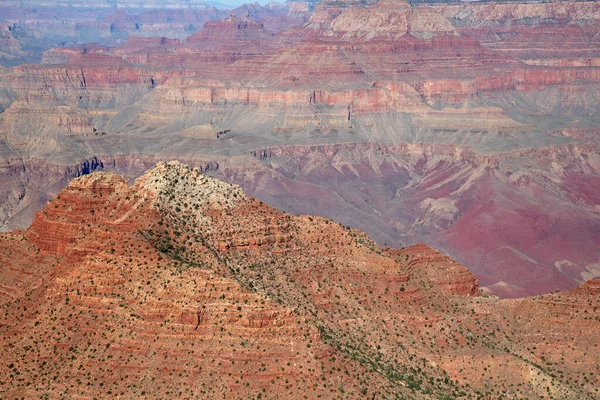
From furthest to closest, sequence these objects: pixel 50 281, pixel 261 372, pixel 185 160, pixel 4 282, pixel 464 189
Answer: pixel 185 160 < pixel 464 189 < pixel 4 282 < pixel 50 281 < pixel 261 372

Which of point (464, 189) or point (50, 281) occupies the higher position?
point (50, 281)

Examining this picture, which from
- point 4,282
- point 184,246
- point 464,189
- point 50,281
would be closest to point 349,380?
point 184,246

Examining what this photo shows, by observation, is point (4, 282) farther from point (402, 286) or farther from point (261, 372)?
point (402, 286)

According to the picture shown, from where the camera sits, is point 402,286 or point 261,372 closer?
point 261,372

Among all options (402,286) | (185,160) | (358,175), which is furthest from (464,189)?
(402,286)

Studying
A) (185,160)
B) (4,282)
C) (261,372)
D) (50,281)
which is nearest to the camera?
(261,372)

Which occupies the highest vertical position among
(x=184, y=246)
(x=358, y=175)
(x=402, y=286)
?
(x=184, y=246)
